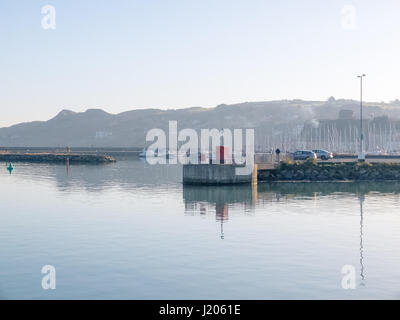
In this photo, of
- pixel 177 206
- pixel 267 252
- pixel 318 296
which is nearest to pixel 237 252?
pixel 267 252

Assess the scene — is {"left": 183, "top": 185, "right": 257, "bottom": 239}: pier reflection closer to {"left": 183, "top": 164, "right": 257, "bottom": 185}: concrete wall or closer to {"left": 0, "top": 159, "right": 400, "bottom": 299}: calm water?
{"left": 0, "top": 159, "right": 400, "bottom": 299}: calm water

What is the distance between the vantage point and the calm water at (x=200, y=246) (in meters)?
21.7

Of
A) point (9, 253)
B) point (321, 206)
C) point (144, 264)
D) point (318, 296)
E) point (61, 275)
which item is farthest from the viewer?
point (321, 206)

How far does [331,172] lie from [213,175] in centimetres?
2006

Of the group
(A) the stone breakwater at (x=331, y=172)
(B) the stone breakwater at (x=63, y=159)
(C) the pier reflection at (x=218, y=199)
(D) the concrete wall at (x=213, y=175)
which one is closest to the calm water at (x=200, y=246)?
(C) the pier reflection at (x=218, y=199)

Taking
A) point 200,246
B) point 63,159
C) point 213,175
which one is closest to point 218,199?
point 213,175

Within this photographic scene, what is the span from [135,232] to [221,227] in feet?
20.0

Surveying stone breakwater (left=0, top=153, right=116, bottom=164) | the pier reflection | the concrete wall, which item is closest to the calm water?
the pier reflection

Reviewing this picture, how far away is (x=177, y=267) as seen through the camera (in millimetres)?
25000

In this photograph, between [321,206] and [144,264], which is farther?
[321,206]

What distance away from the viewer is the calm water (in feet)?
71.2

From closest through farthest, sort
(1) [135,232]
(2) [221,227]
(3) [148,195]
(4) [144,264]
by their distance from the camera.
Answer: (4) [144,264]
(1) [135,232]
(2) [221,227]
(3) [148,195]

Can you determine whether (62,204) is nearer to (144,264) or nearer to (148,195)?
(148,195)

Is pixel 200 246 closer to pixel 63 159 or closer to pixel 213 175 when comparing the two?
pixel 213 175
